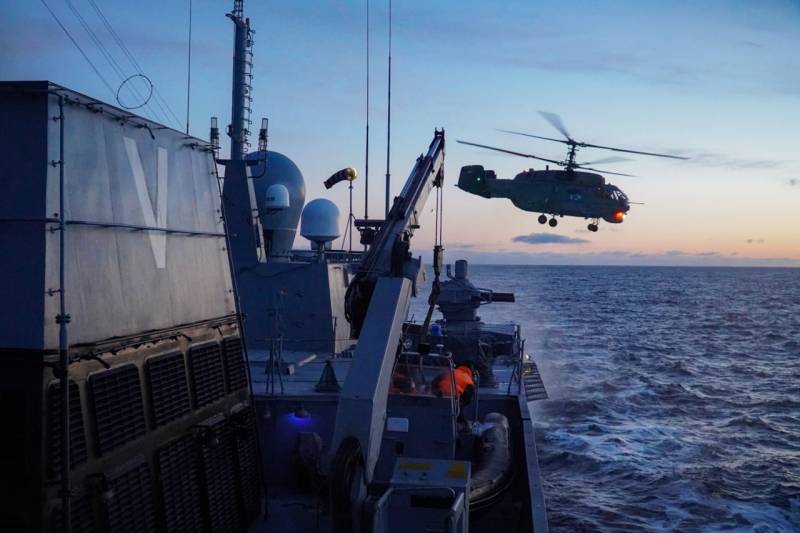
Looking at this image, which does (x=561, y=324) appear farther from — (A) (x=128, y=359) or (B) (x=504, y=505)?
(A) (x=128, y=359)

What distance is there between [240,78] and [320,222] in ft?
Result: 15.3

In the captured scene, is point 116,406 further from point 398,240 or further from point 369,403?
point 398,240

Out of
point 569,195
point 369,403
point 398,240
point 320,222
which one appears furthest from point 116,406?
point 569,195

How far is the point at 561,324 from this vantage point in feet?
232

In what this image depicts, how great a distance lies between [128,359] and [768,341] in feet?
203

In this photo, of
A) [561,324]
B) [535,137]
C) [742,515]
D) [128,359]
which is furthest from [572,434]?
[561,324]

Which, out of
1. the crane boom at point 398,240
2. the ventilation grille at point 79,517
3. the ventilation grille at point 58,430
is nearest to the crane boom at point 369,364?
the crane boom at point 398,240

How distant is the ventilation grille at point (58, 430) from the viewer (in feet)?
19.2

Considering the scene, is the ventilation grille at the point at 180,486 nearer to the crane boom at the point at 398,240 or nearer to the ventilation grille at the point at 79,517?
the ventilation grille at the point at 79,517

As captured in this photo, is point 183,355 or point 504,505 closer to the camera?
point 183,355

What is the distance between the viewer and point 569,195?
3650 centimetres

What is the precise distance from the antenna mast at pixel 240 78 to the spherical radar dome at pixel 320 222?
266 cm

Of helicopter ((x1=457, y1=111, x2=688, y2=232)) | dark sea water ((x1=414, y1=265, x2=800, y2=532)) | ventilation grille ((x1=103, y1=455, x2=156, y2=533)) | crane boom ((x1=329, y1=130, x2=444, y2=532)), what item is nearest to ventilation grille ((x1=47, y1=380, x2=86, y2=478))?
ventilation grille ((x1=103, y1=455, x2=156, y2=533))

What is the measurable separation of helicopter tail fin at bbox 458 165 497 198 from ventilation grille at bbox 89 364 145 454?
1270 inches
